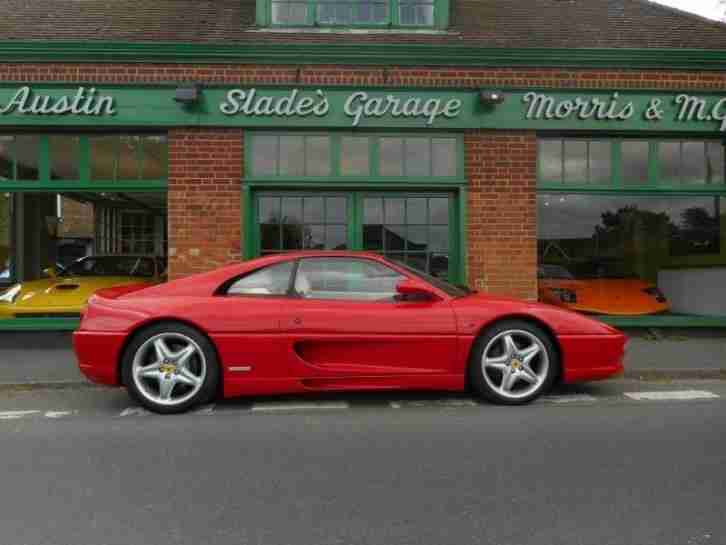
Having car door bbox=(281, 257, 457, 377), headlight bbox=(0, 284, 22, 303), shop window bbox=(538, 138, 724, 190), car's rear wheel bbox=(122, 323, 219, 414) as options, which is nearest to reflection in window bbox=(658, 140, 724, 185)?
shop window bbox=(538, 138, 724, 190)

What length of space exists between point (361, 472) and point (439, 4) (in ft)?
25.3

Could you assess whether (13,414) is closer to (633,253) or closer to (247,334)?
(247,334)

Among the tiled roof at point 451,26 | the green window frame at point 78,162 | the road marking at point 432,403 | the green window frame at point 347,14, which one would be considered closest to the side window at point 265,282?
the road marking at point 432,403

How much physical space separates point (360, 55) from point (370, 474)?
20.1 feet

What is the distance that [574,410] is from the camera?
15.8 ft

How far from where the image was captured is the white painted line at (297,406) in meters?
4.91

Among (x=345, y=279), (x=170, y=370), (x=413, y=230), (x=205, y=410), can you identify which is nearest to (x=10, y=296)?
(x=170, y=370)

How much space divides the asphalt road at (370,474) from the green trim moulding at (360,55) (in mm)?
4895

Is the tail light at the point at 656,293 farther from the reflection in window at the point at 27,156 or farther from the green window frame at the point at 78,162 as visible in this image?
the reflection in window at the point at 27,156

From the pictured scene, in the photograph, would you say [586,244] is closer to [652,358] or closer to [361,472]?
[652,358]

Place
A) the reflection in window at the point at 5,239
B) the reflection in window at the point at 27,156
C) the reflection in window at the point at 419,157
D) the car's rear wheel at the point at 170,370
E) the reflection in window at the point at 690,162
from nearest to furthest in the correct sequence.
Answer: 1. the car's rear wheel at the point at 170,370
2. the reflection in window at the point at 27,156
3. the reflection in window at the point at 419,157
4. the reflection in window at the point at 690,162
5. the reflection in window at the point at 5,239

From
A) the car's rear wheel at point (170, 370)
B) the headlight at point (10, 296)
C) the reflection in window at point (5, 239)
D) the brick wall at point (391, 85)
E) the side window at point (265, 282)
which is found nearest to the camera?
the car's rear wheel at point (170, 370)

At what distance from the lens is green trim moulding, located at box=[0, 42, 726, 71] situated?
784 centimetres

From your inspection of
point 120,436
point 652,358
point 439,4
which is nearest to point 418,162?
point 439,4
